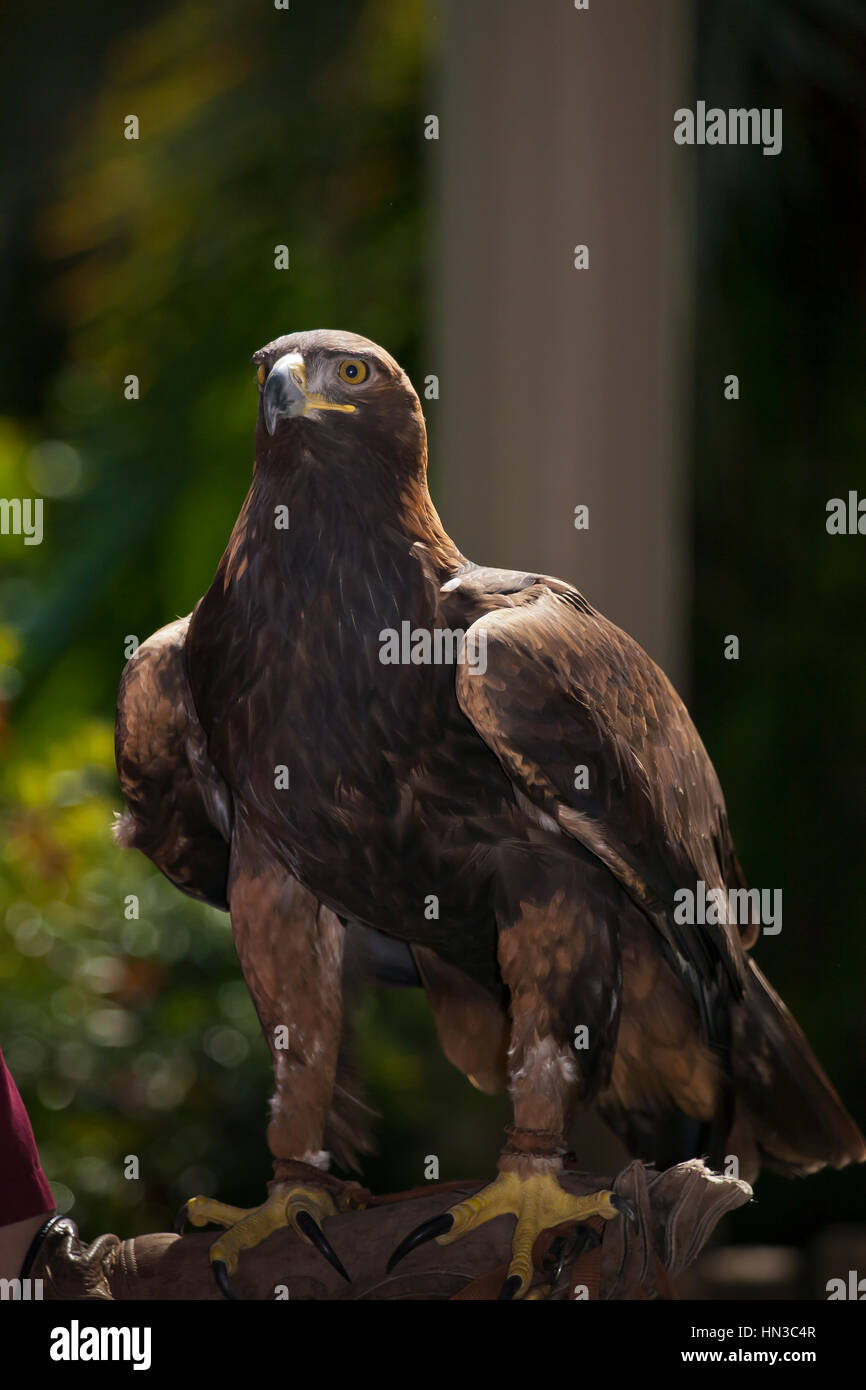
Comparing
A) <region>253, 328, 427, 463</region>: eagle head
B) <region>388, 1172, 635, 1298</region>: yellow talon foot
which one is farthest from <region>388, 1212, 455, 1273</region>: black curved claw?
<region>253, 328, 427, 463</region>: eagle head

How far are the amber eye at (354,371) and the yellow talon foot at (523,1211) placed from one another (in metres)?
0.75

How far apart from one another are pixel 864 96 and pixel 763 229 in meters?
0.35

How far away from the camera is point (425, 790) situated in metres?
1.24

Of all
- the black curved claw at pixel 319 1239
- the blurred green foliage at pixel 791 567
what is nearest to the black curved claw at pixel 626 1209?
the black curved claw at pixel 319 1239

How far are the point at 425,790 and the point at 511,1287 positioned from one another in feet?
1.50

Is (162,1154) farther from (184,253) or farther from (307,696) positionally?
(184,253)

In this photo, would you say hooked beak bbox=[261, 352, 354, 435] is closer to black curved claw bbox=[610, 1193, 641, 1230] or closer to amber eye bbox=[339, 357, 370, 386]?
amber eye bbox=[339, 357, 370, 386]

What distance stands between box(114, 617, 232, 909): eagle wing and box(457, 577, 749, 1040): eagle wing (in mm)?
319

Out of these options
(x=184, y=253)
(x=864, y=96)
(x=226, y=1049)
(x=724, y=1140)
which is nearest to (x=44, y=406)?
(x=184, y=253)

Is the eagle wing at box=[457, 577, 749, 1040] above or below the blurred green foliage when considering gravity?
below

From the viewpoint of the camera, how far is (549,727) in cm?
121

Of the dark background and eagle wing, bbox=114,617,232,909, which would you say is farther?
the dark background

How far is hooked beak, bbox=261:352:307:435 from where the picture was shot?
3.82 feet

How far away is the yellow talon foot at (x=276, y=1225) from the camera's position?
4.27ft
